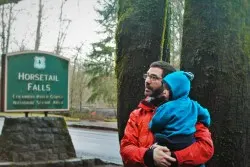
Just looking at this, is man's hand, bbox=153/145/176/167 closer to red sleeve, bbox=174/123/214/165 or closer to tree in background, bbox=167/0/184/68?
red sleeve, bbox=174/123/214/165

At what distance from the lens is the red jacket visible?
310cm

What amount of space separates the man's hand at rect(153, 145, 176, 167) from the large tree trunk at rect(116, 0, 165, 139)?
196cm

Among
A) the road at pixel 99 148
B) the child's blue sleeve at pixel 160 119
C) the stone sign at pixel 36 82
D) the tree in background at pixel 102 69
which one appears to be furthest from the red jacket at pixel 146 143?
the tree in background at pixel 102 69

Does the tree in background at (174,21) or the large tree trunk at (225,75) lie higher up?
the tree in background at (174,21)

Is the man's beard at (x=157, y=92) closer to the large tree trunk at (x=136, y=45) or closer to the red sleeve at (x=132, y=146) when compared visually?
the red sleeve at (x=132, y=146)

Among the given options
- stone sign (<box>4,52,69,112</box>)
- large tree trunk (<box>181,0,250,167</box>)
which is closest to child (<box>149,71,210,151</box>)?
large tree trunk (<box>181,0,250,167</box>)

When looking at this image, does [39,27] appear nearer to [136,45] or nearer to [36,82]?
[36,82]

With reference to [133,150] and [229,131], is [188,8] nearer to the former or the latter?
[229,131]

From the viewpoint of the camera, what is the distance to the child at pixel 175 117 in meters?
3.09

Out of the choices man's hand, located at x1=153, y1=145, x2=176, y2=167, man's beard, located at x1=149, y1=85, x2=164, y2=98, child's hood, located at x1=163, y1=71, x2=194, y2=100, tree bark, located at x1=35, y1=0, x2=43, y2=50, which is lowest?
man's hand, located at x1=153, y1=145, x2=176, y2=167

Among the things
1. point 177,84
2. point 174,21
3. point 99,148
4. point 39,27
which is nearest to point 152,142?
point 177,84

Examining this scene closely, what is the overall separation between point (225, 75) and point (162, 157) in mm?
1231

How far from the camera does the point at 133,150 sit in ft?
10.4

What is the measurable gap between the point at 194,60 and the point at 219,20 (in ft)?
1.35
